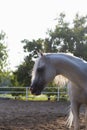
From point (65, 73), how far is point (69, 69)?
8 centimetres

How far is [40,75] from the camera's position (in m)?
4.22

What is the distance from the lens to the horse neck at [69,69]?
4.41 m

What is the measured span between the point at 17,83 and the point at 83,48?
17.7 ft

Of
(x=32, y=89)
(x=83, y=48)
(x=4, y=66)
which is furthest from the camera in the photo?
(x=4, y=66)

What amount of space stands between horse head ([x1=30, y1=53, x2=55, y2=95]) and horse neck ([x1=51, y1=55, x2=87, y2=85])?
0.51 ft

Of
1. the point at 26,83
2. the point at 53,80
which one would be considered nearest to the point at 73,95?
the point at 53,80

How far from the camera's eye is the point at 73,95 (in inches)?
187

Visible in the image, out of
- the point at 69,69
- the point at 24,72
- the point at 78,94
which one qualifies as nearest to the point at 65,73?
the point at 69,69

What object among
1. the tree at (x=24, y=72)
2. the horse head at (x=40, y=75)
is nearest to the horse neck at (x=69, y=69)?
the horse head at (x=40, y=75)

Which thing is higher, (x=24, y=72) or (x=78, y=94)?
(x=78, y=94)

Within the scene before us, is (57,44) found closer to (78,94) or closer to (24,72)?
(24,72)

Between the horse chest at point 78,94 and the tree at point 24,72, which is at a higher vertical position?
the horse chest at point 78,94

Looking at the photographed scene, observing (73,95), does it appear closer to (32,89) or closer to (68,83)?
(68,83)

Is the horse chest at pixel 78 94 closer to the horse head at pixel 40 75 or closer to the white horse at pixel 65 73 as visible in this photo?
the white horse at pixel 65 73
